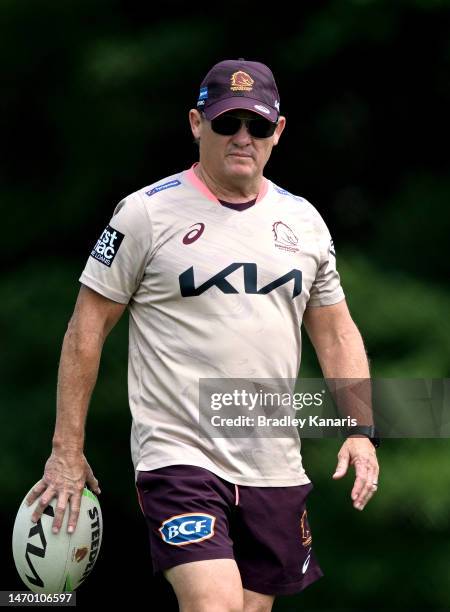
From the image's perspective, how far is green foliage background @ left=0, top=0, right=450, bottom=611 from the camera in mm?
10062

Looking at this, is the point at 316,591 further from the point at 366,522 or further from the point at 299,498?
the point at 299,498

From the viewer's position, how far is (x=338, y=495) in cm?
1001

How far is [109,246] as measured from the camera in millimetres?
5621

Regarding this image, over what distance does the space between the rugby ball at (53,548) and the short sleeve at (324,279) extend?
1.08m

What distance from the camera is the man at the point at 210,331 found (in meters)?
5.58

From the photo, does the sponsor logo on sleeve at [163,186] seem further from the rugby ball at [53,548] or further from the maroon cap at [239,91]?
the rugby ball at [53,548]

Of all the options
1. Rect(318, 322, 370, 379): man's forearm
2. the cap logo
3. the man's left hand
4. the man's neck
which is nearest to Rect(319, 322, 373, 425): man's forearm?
Rect(318, 322, 370, 379): man's forearm

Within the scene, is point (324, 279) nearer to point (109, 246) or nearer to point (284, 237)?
point (284, 237)

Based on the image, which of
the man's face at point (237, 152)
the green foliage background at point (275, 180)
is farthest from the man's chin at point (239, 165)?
the green foliage background at point (275, 180)

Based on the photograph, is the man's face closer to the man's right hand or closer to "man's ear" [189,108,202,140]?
"man's ear" [189,108,202,140]

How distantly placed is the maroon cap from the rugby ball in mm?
1413

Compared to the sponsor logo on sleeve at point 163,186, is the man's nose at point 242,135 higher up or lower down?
higher up

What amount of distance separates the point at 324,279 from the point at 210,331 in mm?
570

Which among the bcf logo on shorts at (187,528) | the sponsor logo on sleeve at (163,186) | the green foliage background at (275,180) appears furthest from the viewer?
the green foliage background at (275,180)
